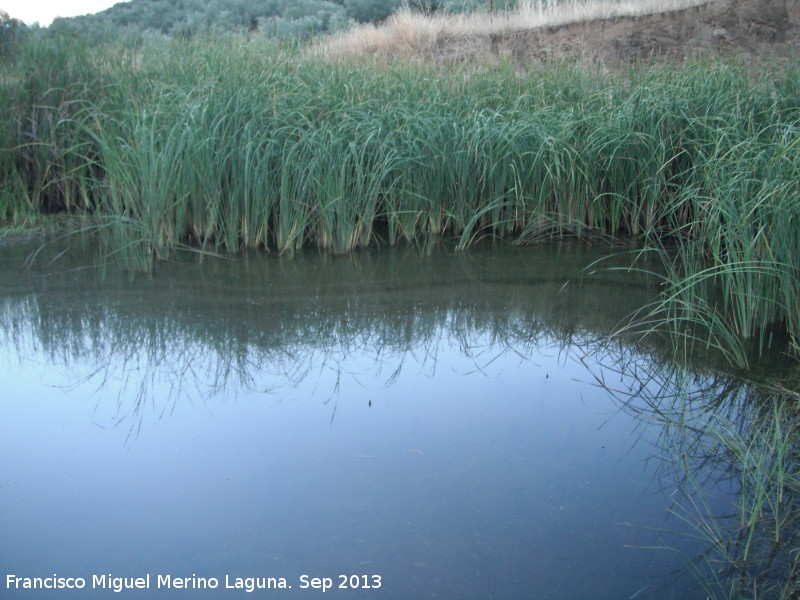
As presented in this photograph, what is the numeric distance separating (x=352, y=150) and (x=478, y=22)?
8075mm

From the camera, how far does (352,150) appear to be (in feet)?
17.0

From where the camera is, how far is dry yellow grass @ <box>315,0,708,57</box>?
11.2 meters

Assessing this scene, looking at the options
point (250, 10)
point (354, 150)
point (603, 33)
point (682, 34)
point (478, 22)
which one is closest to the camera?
point (354, 150)

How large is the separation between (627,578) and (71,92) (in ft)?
18.9

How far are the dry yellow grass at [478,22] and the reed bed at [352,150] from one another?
5.29 meters

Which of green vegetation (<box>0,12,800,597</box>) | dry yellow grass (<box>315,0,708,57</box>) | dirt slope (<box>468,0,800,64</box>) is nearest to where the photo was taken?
green vegetation (<box>0,12,800,597</box>)

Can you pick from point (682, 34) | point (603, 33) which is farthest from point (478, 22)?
point (682, 34)

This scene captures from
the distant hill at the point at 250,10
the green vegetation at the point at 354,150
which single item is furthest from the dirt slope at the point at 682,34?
the green vegetation at the point at 354,150

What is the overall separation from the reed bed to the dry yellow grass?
5.29 meters

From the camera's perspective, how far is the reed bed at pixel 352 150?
5.15 metres

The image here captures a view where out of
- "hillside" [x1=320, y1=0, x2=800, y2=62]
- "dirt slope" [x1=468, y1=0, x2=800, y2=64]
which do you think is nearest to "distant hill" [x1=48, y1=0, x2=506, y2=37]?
"hillside" [x1=320, y1=0, x2=800, y2=62]

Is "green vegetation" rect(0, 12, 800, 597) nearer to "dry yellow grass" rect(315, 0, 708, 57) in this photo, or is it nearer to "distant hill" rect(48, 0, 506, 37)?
"dry yellow grass" rect(315, 0, 708, 57)

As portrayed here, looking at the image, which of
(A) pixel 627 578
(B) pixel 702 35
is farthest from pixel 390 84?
(B) pixel 702 35

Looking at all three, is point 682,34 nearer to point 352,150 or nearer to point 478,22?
point 478,22
